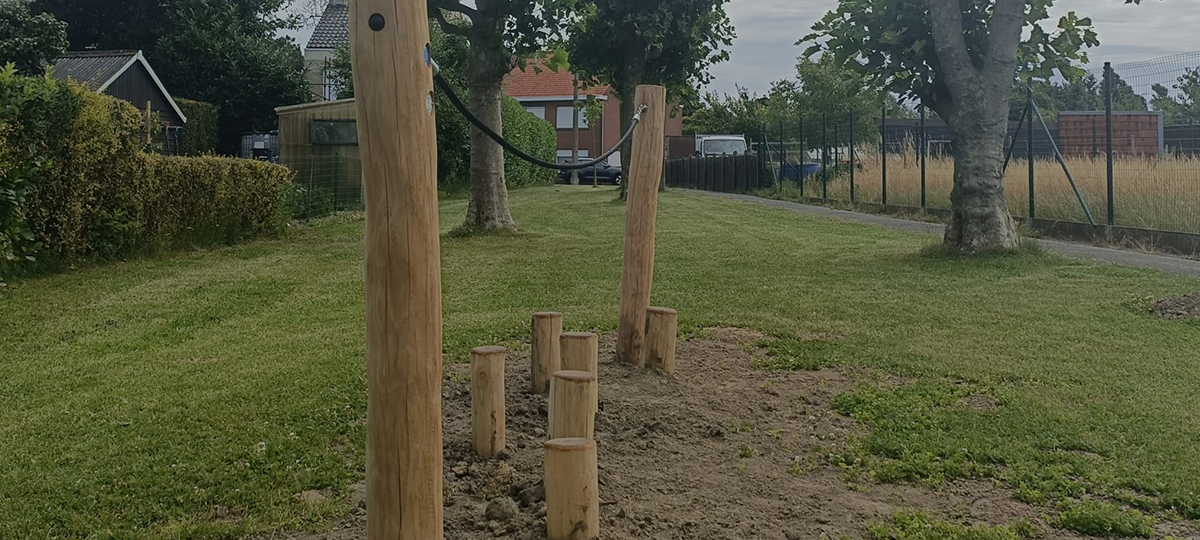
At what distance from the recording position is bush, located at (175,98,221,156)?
83.8 ft

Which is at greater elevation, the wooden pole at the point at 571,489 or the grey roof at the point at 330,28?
the grey roof at the point at 330,28

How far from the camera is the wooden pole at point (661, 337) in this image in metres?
5.50

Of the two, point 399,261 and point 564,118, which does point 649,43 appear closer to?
point 399,261

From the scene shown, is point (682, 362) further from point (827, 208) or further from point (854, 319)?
point (827, 208)

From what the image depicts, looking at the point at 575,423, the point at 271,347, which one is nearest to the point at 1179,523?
the point at 575,423

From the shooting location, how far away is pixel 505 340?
→ 6723 millimetres

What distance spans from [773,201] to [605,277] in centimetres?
1766

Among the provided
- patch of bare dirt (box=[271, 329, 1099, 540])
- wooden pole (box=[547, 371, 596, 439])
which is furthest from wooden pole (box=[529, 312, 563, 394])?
wooden pole (box=[547, 371, 596, 439])

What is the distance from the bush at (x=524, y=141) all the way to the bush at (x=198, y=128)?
848cm

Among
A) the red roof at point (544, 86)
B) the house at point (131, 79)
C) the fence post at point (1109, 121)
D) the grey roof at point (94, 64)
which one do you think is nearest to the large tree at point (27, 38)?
the house at point (131, 79)

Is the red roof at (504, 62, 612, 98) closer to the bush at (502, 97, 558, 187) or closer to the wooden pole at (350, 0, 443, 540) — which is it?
the bush at (502, 97, 558, 187)

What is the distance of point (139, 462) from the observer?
412 centimetres

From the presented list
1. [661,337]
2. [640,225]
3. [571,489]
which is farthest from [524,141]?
[571,489]

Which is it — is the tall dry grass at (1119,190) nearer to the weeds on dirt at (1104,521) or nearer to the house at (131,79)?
the weeds on dirt at (1104,521)
